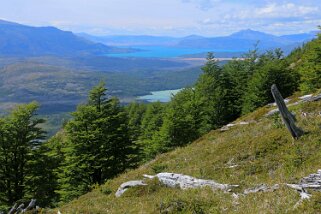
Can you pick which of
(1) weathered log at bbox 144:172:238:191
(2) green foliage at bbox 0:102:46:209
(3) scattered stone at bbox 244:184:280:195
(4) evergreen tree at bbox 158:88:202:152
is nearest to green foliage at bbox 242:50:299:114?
(4) evergreen tree at bbox 158:88:202:152

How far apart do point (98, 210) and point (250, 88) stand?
53031 millimetres

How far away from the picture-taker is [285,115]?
59.4ft

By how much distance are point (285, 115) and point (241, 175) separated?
13.0ft

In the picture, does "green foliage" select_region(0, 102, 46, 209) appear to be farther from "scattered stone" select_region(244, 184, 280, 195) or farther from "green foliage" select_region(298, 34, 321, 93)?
"green foliage" select_region(298, 34, 321, 93)

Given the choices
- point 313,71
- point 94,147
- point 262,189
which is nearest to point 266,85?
point 313,71

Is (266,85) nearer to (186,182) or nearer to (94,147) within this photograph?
(94,147)

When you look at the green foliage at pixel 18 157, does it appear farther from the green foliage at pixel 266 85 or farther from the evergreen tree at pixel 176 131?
the green foliage at pixel 266 85

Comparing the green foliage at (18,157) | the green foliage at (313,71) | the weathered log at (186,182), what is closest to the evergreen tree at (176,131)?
the green foliage at (18,157)

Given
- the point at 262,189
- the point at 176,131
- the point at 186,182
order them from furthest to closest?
the point at 176,131
the point at 186,182
the point at 262,189

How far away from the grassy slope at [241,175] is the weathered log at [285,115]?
A: 47cm

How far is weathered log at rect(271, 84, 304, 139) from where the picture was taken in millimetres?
17609

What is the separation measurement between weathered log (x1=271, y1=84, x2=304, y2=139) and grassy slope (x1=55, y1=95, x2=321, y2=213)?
47 cm

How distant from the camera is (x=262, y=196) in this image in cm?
1189

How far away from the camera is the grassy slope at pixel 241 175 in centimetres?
1154
